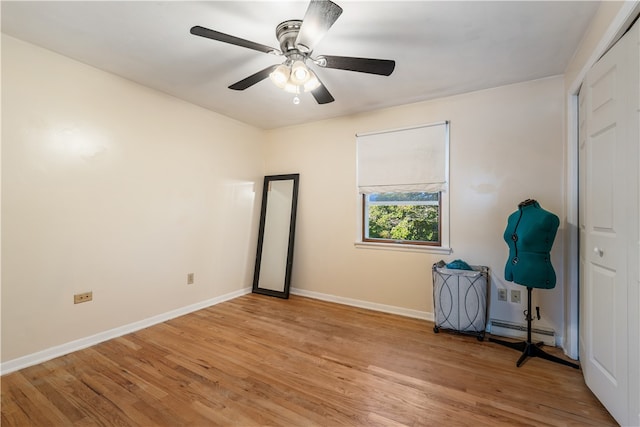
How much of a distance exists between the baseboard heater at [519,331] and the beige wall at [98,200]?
3233 millimetres

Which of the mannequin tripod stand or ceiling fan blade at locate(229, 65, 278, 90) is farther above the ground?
ceiling fan blade at locate(229, 65, 278, 90)

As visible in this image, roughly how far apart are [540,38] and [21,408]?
4.26m

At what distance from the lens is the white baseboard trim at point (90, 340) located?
2.13 metres

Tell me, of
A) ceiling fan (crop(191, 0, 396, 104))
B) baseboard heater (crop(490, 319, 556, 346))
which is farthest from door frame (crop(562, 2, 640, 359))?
ceiling fan (crop(191, 0, 396, 104))

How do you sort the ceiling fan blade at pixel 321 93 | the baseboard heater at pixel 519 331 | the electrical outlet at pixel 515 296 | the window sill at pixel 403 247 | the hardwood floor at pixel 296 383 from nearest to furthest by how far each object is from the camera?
the hardwood floor at pixel 296 383 < the ceiling fan blade at pixel 321 93 < the baseboard heater at pixel 519 331 < the electrical outlet at pixel 515 296 < the window sill at pixel 403 247

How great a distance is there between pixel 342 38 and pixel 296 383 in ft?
8.25

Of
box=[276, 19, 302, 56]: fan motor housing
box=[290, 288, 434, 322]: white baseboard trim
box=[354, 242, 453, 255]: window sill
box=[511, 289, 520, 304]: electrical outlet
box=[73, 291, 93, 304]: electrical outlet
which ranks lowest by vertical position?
box=[290, 288, 434, 322]: white baseboard trim

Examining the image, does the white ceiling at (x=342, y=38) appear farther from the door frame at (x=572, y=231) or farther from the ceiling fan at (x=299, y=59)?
the door frame at (x=572, y=231)

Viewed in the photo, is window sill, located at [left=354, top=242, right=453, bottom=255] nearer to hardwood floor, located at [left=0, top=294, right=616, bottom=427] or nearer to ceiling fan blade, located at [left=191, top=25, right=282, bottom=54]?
hardwood floor, located at [left=0, top=294, right=616, bottom=427]

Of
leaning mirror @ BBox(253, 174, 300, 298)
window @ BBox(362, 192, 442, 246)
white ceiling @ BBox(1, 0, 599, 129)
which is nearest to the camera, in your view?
white ceiling @ BBox(1, 0, 599, 129)

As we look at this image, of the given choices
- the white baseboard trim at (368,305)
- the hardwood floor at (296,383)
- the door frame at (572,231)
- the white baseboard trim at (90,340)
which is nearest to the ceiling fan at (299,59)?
the door frame at (572,231)

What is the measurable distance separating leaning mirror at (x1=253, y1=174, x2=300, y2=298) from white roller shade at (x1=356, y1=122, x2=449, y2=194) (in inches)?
43.3

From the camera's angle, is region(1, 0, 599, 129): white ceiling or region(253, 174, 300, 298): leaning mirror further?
region(253, 174, 300, 298): leaning mirror

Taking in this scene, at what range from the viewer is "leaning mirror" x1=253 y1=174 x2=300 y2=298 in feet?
13.2
